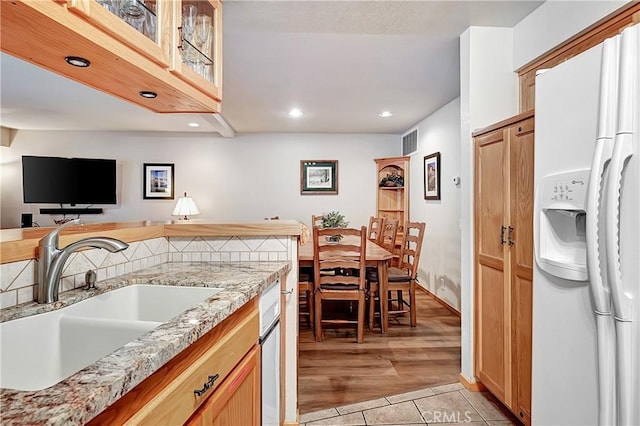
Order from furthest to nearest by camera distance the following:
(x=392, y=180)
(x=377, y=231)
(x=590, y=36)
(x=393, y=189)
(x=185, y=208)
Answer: (x=393, y=189)
(x=392, y=180)
(x=185, y=208)
(x=377, y=231)
(x=590, y=36)

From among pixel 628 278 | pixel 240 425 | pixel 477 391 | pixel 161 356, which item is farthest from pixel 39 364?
pixel 477 391

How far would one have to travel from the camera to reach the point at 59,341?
100cm

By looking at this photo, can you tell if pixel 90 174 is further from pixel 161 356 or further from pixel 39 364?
pixel 161 356

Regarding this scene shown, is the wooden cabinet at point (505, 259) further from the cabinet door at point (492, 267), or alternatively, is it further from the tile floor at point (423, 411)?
the tile floor at point (423, 411)

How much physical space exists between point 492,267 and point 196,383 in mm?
1802

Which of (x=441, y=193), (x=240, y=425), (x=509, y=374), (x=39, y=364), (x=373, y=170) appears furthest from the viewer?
(x=373, y=170)

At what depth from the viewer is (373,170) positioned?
5863 millimetres

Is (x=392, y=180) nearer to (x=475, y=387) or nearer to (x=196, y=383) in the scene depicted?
(x=475, y=387)

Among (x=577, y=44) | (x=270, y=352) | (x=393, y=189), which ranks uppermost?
(x=577, y=44)

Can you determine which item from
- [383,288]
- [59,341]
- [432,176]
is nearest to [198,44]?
[59,341]

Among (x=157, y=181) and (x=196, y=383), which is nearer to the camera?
(x=196, y=383)

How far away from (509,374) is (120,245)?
2008mm

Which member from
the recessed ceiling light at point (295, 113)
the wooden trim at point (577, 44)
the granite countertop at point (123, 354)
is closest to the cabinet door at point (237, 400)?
the granite countertop at point (123, 354)

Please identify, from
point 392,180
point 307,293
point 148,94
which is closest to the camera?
point 148,94
